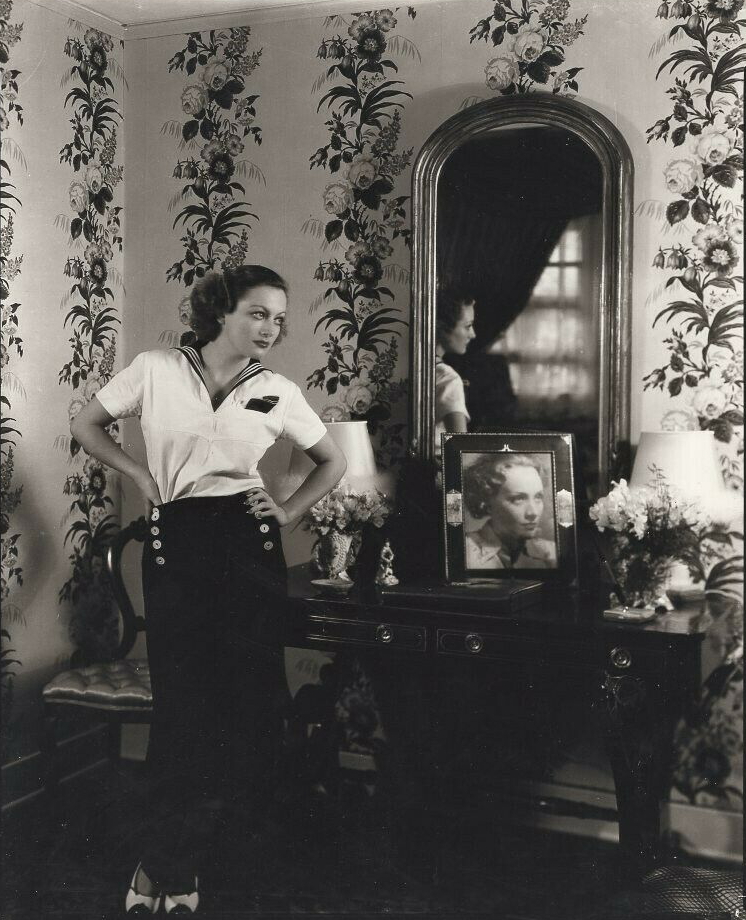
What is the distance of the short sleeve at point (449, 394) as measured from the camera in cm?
217

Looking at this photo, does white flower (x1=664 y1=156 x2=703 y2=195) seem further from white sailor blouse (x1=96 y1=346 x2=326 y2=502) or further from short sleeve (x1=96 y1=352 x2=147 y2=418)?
short sleeve (x1=96 y1=352 x2=147 y2=418)

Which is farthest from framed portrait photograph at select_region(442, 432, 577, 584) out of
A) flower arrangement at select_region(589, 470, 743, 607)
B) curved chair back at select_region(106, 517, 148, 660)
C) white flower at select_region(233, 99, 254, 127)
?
white flower at select_region(233, 99, 254, 127)

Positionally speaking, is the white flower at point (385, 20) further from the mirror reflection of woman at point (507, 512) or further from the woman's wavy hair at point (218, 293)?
the mirror reflection of woman at point (507, 512)

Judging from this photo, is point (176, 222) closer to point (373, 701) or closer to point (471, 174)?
point (471, 174)

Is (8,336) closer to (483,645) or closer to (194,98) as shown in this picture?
(194,98)

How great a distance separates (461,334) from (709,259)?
601 mm

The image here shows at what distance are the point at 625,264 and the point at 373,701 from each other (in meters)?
1.28

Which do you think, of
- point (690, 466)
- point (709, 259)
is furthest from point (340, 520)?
point (709, 259)

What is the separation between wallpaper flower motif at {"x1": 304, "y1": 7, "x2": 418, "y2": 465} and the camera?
2.00 meters

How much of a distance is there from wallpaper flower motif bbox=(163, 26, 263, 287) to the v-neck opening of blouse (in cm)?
18

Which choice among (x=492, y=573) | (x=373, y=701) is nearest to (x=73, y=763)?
(x=373, y=701)

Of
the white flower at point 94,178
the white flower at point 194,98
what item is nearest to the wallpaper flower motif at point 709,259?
the white flower at point 194,98

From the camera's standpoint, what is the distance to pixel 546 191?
208 cm

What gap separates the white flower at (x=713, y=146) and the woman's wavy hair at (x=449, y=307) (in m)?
0.61
